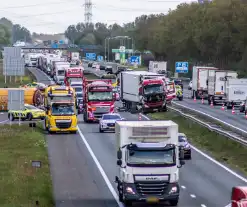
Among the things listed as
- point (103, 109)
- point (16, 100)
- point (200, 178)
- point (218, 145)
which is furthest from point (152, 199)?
point (103, 109)

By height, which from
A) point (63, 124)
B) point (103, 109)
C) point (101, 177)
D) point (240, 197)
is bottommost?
point (63, 124)

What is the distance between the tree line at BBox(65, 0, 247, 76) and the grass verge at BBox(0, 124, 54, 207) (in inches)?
2914

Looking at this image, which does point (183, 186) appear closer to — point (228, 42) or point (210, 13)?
point (228, 42)

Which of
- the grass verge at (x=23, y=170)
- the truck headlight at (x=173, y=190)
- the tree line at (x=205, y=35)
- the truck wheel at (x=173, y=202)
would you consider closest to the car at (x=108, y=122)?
the grass verge at (x=23, y=170)

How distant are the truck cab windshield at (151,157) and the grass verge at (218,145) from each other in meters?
11.0

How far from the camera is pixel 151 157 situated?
25.2 meters

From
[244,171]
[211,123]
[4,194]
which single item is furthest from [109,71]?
[4,194]

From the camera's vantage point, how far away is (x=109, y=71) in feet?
478

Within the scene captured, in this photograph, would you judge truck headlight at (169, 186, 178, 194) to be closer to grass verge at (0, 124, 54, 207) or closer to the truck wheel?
the truck wheel

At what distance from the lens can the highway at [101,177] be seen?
27.9m

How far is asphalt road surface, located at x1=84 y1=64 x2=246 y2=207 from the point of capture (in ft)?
91.2

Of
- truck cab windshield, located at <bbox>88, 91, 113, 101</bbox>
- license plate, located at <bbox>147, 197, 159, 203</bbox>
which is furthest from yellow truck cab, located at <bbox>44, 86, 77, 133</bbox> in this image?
license plate, located at <bbox>147, 197, 159, 203</bbox>

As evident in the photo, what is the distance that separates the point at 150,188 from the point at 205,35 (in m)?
107

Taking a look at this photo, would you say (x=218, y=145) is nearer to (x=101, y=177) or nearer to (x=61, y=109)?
(x=101, y=177)
